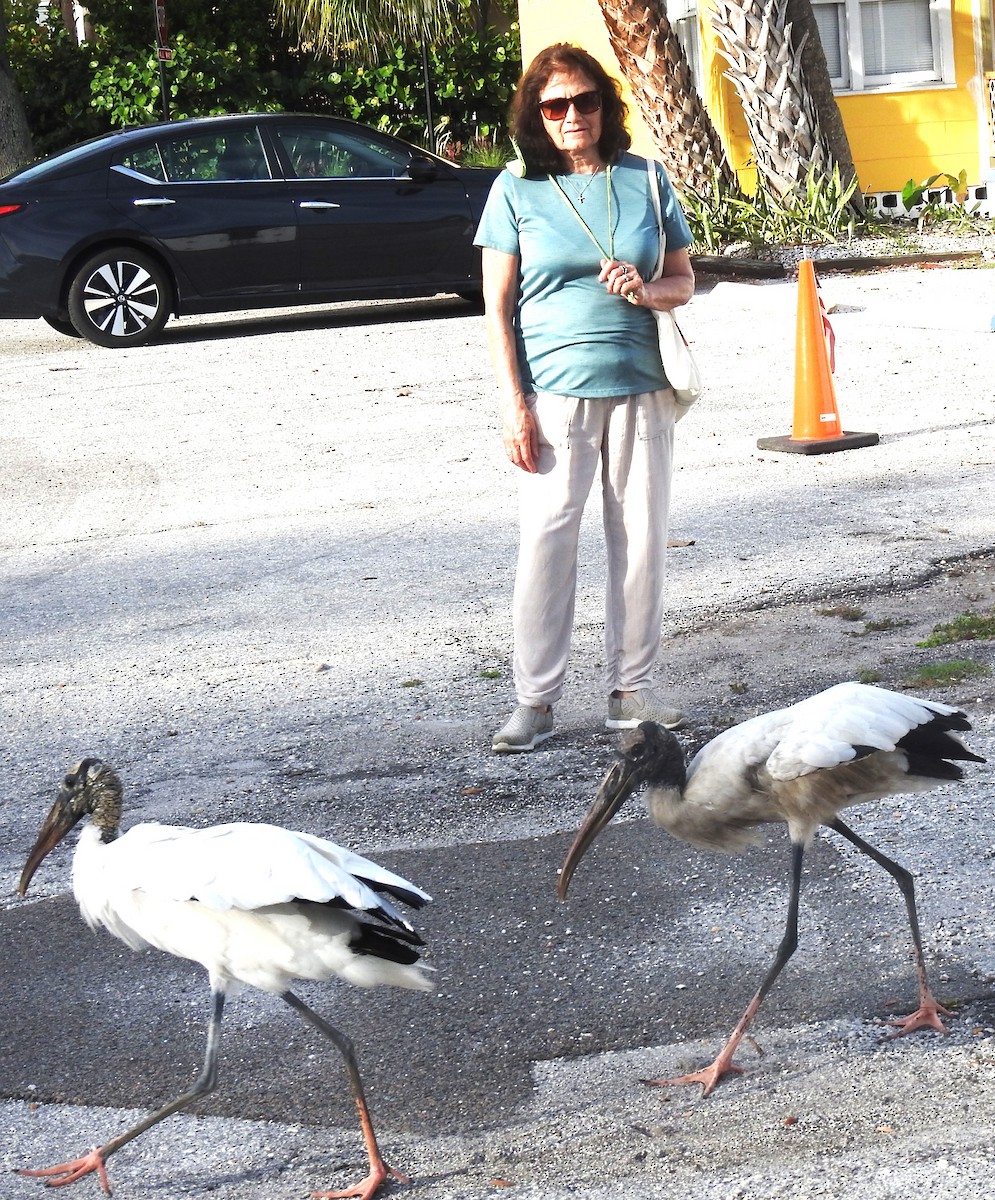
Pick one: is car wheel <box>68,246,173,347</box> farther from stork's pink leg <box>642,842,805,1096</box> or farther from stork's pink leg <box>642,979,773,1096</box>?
stork's pink leg <box>642,979,773,1096</box>

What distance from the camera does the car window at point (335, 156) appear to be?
1447cm

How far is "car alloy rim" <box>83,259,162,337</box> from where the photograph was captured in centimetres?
1395

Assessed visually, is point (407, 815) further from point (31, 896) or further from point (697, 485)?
point (697, 485)

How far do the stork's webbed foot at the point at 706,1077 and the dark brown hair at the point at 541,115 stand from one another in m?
2.96

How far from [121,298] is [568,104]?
975 cm

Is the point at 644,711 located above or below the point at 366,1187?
above

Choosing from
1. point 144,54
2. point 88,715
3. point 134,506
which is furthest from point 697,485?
point 144,54

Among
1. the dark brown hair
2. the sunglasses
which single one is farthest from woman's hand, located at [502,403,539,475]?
the sunglasses

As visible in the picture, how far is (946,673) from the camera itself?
5738 millimetres

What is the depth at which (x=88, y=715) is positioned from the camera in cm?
603

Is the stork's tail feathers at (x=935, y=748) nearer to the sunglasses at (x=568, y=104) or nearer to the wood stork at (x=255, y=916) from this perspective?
the wood stork at (x=255, y=916)

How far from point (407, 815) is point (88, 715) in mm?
1671

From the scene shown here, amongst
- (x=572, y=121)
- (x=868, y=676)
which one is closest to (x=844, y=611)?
(x=868, y=676)

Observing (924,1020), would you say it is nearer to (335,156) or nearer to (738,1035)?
(738,1035)
